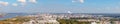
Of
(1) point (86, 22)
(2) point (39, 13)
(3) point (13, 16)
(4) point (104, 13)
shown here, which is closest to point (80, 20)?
(1) point (86, 22)

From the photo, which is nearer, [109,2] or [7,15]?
[7,15]

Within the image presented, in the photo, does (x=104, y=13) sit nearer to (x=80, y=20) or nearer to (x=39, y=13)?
(x=80, y=20)

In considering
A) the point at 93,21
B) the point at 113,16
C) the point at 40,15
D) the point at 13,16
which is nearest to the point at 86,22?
the point at 93,21

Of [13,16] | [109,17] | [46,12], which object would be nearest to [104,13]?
[109,17]

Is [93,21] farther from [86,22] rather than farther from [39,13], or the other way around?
[39,13]

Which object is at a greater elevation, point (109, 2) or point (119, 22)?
point (109, 2)

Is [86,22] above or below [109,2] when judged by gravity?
below

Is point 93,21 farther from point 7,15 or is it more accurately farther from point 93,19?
point 7,15
